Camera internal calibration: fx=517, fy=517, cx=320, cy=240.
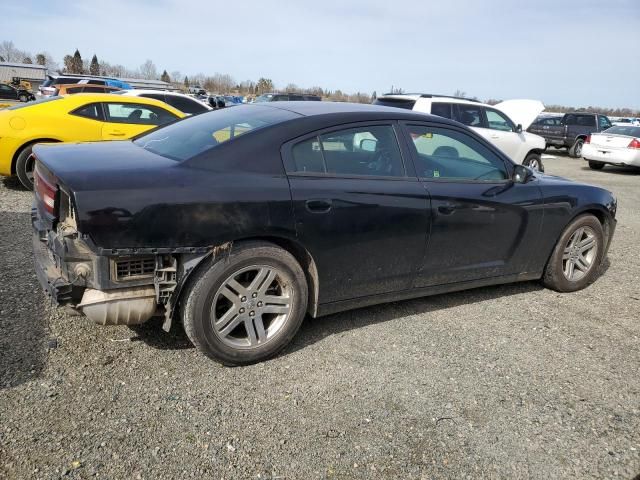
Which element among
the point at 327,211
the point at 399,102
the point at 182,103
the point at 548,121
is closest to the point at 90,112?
the point at 182,103

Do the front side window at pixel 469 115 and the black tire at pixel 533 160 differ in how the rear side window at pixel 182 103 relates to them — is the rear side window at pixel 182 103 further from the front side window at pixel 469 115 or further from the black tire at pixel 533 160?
the black tire at pixel 533 160

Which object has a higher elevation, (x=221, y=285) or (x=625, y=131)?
(x=625, y=131)

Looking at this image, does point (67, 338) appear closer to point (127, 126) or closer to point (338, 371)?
point (338, 371)

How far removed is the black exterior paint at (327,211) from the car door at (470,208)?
0.04 ft

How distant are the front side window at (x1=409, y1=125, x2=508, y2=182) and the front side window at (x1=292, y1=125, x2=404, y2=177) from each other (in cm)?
22

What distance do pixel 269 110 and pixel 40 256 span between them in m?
1.78

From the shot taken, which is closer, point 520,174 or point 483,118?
point 520,174

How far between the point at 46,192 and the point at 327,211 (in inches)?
64.9

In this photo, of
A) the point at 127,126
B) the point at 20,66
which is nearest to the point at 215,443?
the point at 127,126

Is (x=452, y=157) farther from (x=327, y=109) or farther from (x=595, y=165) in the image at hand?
(x=595, y=165)

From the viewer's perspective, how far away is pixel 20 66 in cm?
5375

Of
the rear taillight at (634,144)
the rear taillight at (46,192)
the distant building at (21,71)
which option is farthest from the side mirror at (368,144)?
the distant building at (21,71)

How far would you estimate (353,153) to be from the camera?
3475 mm

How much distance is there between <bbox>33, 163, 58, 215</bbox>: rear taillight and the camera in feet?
9.46
